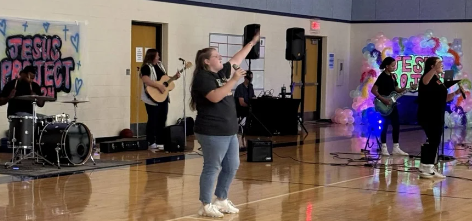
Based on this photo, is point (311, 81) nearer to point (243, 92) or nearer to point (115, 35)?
point (243, 92)

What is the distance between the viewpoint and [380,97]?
492 inches

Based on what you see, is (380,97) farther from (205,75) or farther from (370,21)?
(370,21)

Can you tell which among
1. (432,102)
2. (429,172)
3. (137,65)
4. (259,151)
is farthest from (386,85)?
(137,65)

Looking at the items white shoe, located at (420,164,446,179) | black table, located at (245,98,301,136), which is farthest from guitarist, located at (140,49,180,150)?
white shoe, located at (420,164,446,179)

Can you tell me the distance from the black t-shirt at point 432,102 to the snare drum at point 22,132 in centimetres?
498

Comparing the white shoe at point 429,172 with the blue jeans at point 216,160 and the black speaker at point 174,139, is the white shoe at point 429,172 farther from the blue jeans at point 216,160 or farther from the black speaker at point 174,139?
the black speaker at point 174,139

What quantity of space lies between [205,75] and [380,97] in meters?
5.77

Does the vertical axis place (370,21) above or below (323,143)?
above

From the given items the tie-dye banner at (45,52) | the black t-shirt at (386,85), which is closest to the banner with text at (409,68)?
the black t-shirt at (386,85)

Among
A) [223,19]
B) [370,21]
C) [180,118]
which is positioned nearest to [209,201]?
[180,118]

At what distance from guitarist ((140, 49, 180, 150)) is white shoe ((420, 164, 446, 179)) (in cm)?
439

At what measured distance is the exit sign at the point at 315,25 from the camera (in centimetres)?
2019

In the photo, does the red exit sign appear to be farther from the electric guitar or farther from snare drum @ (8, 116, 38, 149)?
snare drum @ (8, 116, 38, 149)

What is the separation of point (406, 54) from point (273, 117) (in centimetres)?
482
